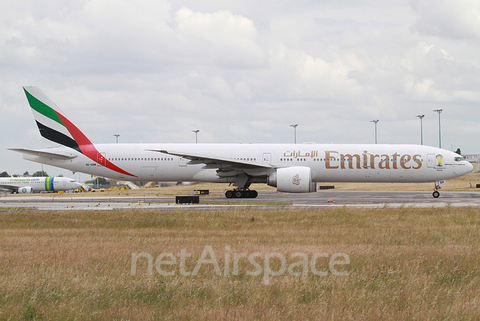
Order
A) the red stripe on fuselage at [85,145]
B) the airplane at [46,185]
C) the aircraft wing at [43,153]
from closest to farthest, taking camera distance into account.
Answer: the aircraft wing at [43,153] → the red stripe on fuselage at [85,145] → the airplane at [46,185]

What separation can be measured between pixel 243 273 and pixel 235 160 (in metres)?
24.6

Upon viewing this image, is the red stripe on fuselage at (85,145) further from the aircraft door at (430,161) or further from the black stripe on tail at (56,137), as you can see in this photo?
the aircraft door at (430,161)

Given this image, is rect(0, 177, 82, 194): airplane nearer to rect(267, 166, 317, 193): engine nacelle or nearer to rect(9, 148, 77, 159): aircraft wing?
rect(9, 148, 77, 159): aircraft wing

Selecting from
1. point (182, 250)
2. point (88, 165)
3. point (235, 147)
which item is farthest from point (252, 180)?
point (182, 250)

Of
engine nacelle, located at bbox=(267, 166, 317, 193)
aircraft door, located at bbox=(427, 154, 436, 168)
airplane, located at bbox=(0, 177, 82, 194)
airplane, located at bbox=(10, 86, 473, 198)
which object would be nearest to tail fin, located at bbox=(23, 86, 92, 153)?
airplane, located at bbox=(10, 86, 473, 198)

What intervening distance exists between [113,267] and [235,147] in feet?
83.6

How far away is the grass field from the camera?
5.90 m

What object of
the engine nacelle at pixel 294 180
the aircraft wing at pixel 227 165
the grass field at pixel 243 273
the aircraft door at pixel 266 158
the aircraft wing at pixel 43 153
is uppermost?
the aircraft wing at pixel 43 153

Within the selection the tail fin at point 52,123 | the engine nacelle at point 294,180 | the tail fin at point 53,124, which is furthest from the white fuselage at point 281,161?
the engine nacelle at point 294,180

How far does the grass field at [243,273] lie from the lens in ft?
19.4

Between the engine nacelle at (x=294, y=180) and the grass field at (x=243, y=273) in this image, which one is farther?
the engine nacelle at (x=294, y=180)

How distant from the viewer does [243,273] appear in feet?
26.0

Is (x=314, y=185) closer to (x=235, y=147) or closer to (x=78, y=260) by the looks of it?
(x=235, y=147)
